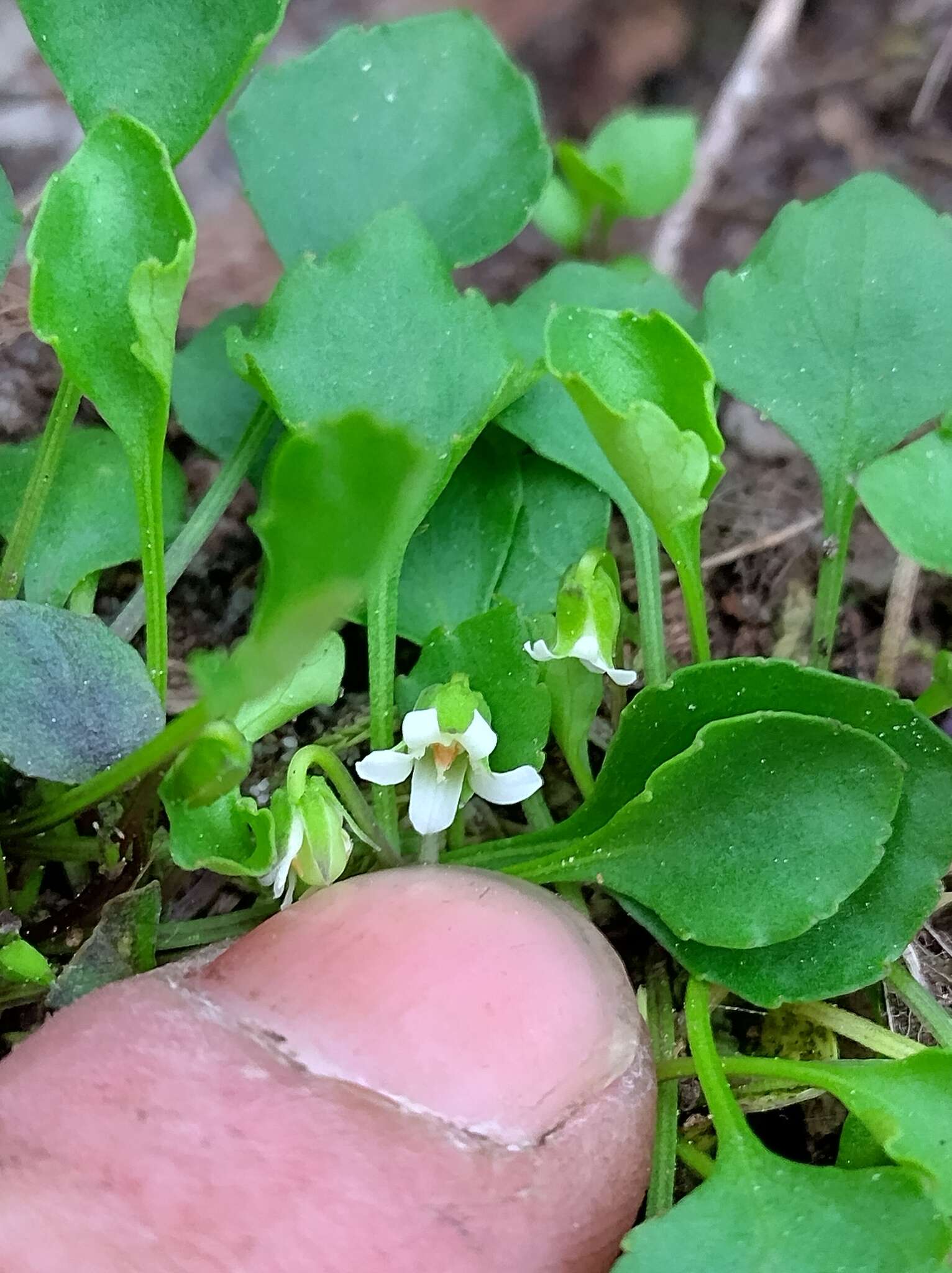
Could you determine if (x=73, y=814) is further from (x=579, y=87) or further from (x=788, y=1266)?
(x=579, y=87)

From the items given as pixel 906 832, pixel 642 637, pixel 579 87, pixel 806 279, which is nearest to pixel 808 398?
pixel 806 279

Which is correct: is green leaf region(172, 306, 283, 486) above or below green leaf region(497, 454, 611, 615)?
above

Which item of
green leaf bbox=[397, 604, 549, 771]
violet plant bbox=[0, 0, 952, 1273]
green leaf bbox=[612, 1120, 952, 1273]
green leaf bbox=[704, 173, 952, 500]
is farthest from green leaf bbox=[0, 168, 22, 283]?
green leaf bbox=[612, 1120, 952, 1273]

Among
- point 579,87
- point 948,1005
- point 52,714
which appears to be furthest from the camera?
point 579,87

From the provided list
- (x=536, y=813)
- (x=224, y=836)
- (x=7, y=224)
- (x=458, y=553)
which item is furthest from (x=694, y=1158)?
(x=7, y=224)

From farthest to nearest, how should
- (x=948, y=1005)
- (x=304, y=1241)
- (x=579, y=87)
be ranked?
(x=579, y=87) < (x=948, y=1005) < (x=304, y=1241)

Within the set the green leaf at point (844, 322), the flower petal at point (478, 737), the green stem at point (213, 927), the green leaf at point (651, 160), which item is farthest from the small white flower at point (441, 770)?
the green leaf at point (651, 160)

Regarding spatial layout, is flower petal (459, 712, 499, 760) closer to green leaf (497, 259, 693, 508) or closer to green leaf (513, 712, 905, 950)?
green leaf (513, 712, 905, 950)
